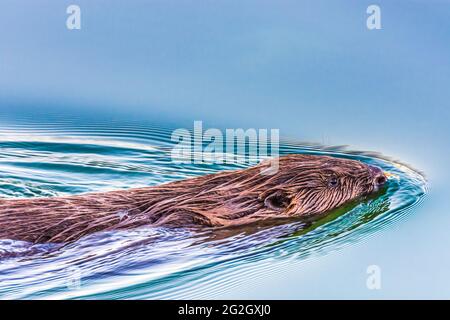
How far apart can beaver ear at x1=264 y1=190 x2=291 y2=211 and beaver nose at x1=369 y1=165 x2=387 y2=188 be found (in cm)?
67

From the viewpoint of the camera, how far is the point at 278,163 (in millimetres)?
6062

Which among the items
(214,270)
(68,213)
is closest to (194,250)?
(214,270)

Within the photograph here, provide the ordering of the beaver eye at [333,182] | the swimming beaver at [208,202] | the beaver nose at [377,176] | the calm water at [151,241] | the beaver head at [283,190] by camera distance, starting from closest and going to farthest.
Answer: the calm water at [151,241] → the swimming beaver at [208,202] → the beaver head at [283,190] → the beaver eye at [333,182] → the beaver nose at [377,176]

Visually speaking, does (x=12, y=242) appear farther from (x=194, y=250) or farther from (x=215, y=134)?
(x=215, y=134)

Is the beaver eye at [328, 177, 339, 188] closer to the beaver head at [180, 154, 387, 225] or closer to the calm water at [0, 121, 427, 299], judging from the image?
the beaver head at [180, 154, 387, 225]

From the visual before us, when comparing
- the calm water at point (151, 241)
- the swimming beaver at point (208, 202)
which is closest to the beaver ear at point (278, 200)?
the swimming beaver at point (208, 202)

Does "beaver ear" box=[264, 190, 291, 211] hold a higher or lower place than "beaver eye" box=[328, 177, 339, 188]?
lower

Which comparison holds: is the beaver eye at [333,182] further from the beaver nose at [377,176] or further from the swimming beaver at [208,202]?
the beaver nose at [377,176]

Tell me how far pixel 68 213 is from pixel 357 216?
1825 mm

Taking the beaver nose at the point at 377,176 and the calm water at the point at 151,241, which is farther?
the beaver nose at the point at 377,176

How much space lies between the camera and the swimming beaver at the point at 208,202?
5523 mm

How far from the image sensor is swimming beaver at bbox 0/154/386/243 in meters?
5.52

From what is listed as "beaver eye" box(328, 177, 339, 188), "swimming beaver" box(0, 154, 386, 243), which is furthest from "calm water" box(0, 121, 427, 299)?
"beaver eye" box(328, 177, 339, 188)

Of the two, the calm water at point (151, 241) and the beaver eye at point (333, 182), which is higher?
the beaver eye at point (333, 182)
